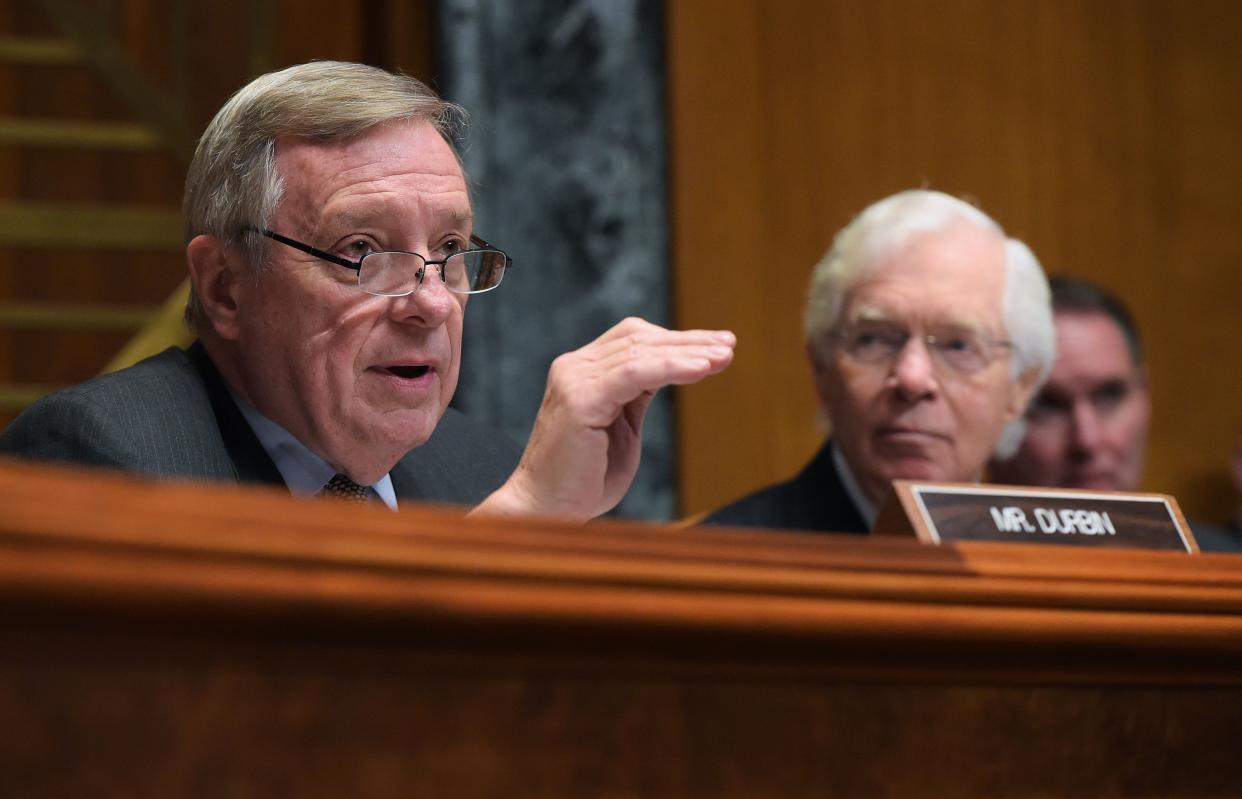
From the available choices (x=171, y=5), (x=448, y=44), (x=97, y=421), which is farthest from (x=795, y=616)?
(x=171, y=5)

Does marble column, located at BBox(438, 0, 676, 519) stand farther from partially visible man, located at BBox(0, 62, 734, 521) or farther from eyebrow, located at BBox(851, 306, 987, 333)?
partially visible man, located at BBox(0, 62, 734, 521)

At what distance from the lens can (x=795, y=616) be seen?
2.56ft

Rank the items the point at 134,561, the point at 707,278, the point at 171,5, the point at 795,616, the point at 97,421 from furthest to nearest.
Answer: the point at 171,5 → the point at 707,278 → the point at 97,421 → the point at 795,616 → the point at 134,561

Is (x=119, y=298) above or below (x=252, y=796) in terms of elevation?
below

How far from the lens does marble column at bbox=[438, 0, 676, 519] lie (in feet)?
9.58

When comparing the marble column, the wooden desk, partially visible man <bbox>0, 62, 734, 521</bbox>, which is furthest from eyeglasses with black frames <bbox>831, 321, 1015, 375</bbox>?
the wooden desk

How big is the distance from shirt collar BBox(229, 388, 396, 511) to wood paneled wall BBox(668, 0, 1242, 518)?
4.74 feet

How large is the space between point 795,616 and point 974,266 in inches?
69.3

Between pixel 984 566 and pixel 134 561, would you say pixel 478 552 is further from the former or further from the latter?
pixel 984 566

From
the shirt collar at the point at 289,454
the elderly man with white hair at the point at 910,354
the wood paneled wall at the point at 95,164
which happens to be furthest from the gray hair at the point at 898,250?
the wood paneled wall at the point at 95,164

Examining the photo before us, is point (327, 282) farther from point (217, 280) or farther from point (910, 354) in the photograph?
point (910, 354)

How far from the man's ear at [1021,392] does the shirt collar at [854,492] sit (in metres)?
0.34

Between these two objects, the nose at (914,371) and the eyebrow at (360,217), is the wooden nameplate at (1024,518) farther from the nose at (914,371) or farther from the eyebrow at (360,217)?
the nose at (914,371)

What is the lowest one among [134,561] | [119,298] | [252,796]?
[119,298]
